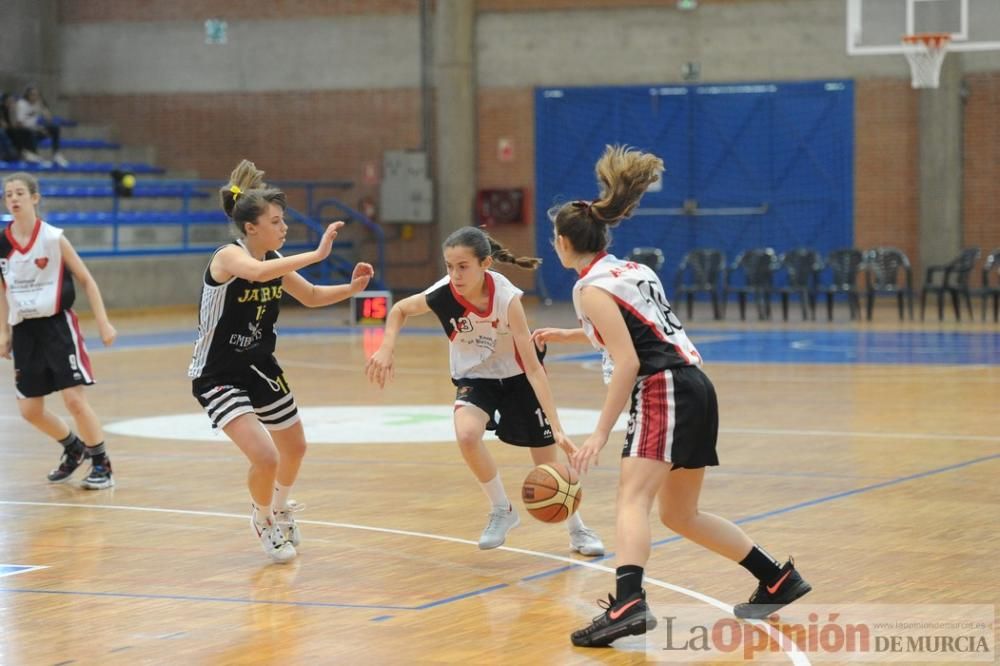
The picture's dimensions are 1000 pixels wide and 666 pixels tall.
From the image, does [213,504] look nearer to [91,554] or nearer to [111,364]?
[91,554]

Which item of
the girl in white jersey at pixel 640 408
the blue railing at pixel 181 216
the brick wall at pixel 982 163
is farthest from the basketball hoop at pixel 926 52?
the girl in white jersey at pixel 640 408

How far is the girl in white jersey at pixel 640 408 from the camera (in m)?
5.59

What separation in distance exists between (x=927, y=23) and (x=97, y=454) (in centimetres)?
1466

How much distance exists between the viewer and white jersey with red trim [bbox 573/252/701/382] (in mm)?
5762

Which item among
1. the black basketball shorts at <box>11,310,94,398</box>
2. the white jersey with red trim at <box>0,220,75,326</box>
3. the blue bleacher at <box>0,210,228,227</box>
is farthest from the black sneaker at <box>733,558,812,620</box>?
the blue bleacher at <box>0,210,228,227</box>

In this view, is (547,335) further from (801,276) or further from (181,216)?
(181,216)

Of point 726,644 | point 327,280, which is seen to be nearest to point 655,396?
point 726,644

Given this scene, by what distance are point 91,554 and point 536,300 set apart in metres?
21.6

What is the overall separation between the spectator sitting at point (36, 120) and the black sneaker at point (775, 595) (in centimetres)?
2269

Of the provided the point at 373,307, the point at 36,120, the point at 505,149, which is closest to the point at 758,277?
the point at 373,307

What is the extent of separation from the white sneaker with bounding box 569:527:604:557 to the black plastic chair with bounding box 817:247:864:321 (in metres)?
16.4

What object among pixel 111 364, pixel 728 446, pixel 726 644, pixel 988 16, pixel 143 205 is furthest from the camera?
pixel 143 205

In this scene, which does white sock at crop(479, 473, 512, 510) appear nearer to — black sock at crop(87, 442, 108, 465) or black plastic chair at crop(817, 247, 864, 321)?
black sock at crop(87, 442, 108, 465)

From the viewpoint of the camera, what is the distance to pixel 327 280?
27.8m
